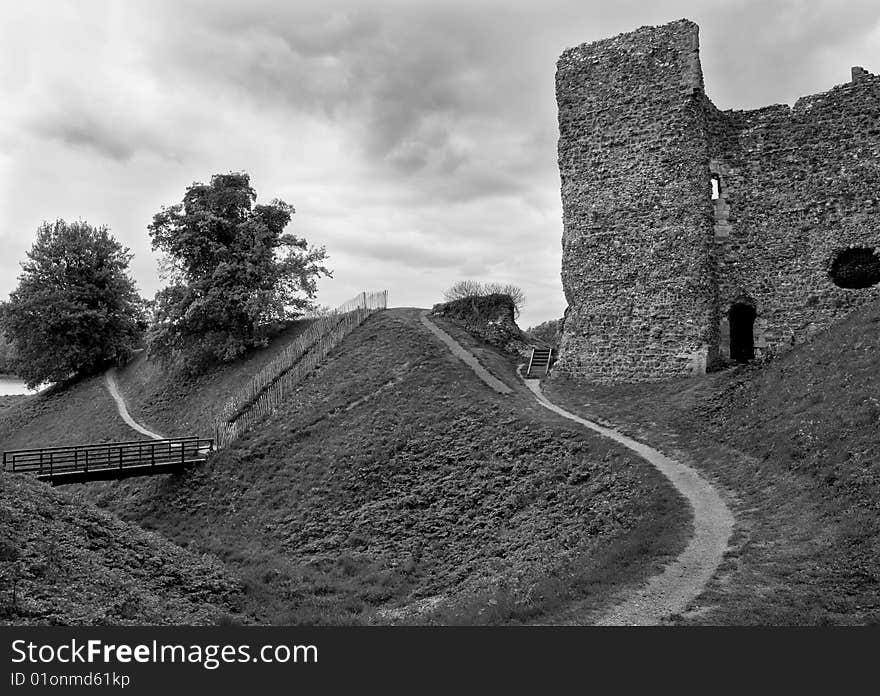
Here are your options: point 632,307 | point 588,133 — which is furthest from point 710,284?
point 588,133

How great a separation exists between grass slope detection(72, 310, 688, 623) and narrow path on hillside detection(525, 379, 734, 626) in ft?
1.31

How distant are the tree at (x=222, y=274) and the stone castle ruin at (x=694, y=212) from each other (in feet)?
63.2

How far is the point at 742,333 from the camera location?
27.3m

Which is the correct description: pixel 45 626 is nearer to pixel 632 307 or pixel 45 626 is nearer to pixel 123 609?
pixel 123 609

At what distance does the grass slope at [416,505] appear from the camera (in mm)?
13031

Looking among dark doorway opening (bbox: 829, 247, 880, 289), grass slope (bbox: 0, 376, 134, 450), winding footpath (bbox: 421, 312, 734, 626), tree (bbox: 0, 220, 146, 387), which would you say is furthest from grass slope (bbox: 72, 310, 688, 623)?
tree (bbox: 0, 220, 146, 387)

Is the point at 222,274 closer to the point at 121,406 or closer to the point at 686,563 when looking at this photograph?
the point at 121,406

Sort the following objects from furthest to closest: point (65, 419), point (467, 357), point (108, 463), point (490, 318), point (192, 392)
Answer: point (65, 419), point (490, 318), point (192, 392), point (467, 357), point (108, 463)

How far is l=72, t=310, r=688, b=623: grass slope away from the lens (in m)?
13.0

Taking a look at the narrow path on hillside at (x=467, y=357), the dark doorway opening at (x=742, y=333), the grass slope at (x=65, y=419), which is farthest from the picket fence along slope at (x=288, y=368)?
the dark doorway opening at (x=742, y=333)

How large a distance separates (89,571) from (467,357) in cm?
2170

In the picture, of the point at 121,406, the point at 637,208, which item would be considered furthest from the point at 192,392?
the point at 637,208

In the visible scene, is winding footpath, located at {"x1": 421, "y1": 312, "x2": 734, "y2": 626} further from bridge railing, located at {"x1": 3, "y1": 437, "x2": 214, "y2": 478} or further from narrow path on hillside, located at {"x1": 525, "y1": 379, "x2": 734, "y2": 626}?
bridge railing, located at {"x1": 3, "y1": 437, "x2": 214, "y2": 478}

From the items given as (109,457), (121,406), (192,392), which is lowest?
(109,457)
